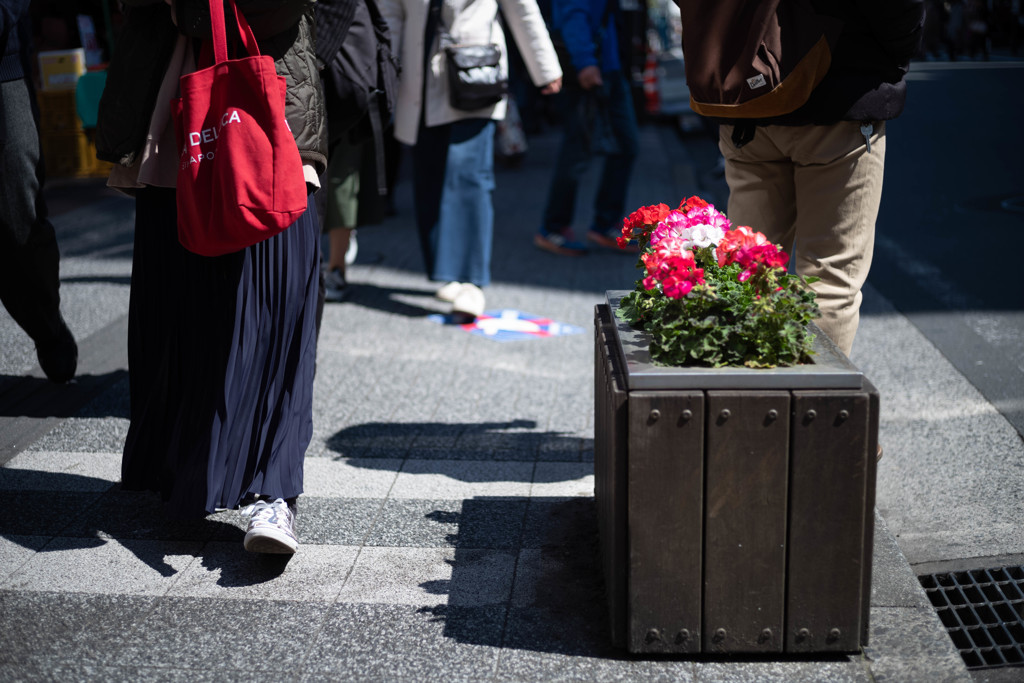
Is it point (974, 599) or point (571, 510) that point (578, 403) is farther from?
point (974, 599)

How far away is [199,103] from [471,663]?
1552mm

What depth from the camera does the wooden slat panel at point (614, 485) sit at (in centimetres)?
239

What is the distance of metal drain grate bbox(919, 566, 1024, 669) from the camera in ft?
9.21

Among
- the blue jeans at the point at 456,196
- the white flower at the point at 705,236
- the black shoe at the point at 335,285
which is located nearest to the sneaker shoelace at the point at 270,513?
the white flower at the point at 705,236

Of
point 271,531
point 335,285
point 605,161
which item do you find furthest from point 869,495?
point 605,161

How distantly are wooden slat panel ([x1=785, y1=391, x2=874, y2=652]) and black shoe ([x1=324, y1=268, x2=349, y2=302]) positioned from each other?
4028mm

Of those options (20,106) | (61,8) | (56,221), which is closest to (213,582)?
(20,106)

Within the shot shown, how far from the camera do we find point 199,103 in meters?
2.75

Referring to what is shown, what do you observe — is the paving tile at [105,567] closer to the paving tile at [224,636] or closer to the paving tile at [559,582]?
the paving tile at [224,636]

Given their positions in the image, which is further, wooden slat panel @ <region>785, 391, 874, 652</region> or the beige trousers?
the beige trousers

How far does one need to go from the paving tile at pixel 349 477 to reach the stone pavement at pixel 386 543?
0.03 feet

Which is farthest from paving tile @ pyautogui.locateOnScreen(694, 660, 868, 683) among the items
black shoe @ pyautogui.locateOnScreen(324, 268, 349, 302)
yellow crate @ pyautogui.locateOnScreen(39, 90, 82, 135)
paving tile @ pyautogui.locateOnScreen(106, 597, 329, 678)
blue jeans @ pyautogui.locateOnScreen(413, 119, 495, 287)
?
yellow crate @ pyautogui.locateOnScreen(39, 90, 82, 135)

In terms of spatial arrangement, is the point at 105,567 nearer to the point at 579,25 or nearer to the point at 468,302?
the point at 468,302

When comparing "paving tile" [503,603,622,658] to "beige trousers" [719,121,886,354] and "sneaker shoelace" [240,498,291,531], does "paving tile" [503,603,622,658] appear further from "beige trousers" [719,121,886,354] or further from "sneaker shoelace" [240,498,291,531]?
"beige trousers" [719,121,886,354]
